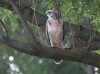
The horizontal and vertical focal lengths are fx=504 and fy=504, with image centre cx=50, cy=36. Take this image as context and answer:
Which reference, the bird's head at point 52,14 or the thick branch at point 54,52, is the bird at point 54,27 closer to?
the bird's head at point 52,14

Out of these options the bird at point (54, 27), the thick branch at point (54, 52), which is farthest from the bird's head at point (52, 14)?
the thick branch at point (54, 52)

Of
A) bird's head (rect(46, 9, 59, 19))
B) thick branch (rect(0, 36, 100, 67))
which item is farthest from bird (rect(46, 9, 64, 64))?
thick branch (rect(0, 36, 100, 67))

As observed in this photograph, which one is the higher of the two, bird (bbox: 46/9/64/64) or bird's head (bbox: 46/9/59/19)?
bird's head (bbox: 46/9/59/19)

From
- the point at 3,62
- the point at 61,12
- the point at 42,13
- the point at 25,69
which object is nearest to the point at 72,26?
the point at 61,12

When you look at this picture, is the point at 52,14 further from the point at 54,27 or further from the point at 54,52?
the point at 54,52

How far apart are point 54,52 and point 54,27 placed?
8.11ft

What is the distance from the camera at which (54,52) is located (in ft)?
25.5

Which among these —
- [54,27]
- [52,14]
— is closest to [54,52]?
[52,14]

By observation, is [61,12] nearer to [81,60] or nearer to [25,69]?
[81,60]

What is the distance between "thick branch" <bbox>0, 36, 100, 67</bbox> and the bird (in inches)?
72.4

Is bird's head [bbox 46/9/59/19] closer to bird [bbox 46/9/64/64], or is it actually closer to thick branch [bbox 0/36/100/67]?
bird [bbox 46/9/64/64]

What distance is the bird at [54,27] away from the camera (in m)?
9.95

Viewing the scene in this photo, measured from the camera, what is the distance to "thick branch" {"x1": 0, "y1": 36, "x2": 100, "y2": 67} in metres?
7.50

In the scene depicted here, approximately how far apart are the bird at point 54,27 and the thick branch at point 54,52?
1.84 metres
